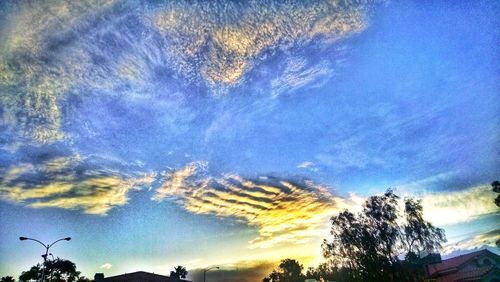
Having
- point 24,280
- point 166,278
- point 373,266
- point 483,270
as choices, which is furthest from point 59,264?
point 483,270

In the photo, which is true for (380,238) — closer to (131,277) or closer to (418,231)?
(418,231)

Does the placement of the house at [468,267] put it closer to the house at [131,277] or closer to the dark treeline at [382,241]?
the dark treeline at [382,241]

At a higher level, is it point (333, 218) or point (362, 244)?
point (333, 218)

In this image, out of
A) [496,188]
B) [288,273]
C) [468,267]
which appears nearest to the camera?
[496,188]

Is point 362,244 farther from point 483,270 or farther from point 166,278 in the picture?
point 166,278

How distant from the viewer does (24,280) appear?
276 ft

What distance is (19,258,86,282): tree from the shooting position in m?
84.6

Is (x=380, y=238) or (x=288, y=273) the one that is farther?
(x=288, y=273)

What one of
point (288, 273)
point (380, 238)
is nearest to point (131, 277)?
point (380, 238)

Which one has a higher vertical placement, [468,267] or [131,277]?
[131,277]

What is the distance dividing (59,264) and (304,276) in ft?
277

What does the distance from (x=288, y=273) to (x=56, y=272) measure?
3263 inches

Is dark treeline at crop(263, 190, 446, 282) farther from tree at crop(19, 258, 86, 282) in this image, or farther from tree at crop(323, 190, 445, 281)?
tree at crop(19, 258, 86, 282)

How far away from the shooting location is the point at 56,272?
89375mm
